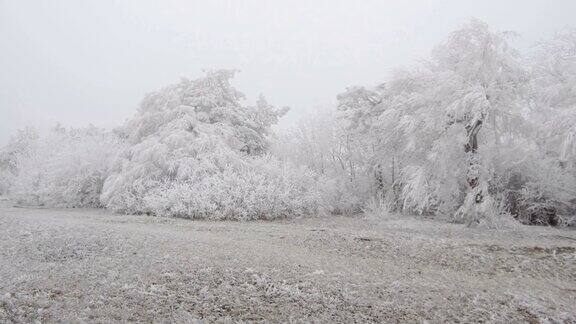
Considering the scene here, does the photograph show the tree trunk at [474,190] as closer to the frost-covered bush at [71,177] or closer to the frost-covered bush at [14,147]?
the frost-covered bush at [71,177]

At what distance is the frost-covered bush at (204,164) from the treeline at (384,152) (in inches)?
2.6

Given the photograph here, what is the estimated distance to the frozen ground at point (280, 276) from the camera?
6514 mm

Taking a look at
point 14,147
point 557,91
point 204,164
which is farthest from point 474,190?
point 14,147

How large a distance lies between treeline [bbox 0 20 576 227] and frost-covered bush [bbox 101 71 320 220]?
2.6 inches

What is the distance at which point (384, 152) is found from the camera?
19703 mm

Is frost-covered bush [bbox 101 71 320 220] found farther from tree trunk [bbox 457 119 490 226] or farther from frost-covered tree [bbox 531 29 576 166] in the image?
frost-covered tree [bbox 531 29 576 166]

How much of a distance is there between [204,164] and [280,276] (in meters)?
12.3

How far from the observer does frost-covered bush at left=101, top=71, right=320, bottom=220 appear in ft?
58.8

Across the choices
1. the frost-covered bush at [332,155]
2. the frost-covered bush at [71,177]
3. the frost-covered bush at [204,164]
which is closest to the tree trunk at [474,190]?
the frost-covered bush at [204,164]

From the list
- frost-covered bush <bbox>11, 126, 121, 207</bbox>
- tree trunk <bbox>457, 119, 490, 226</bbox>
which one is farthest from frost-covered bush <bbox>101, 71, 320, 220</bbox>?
tree trunk <bbox>457, 119, 490, 226</bbox>

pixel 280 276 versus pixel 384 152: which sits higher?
pixel 384 152

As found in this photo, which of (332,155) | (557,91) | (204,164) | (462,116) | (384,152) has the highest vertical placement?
(557,91)

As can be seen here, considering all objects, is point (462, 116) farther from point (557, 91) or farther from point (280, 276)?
point (280, 276)

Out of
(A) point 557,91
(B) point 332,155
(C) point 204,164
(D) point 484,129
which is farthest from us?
(B) point 332,155
